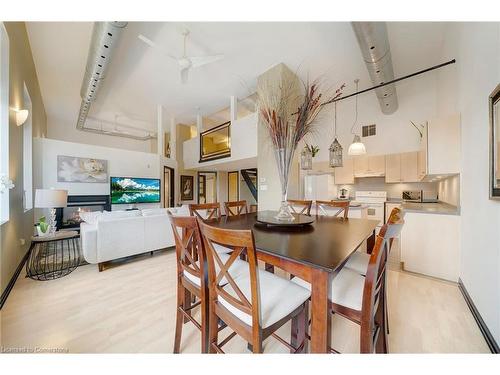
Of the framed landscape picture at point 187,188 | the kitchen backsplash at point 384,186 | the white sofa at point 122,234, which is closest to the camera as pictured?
the white sofa at point 122,234

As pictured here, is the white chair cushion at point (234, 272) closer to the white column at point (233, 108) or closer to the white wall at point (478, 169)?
the white wall at point (478, 169)

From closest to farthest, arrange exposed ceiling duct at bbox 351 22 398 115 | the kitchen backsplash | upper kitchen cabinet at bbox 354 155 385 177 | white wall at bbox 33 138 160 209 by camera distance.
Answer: exposed ceiling duct at bbox 351 22 398 115 < the kitchen backsplash < upper kitchen cabinet at bbox 354 155 385 177 < white wall at bbox 33 138 160 209

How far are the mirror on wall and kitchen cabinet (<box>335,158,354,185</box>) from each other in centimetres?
309

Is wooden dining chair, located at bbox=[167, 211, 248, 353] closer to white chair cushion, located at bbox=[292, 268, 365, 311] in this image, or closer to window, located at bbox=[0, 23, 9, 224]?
white chair cushion, located at bbox=[292, 268, 365, 311]

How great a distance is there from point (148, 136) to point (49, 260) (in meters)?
5.84

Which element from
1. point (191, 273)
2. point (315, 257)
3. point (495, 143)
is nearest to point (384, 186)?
point (495, 143)

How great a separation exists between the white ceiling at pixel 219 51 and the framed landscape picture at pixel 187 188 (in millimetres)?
3120

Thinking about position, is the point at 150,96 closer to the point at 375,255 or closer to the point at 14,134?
the point at 14,134

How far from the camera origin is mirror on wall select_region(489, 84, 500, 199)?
50.0 inches

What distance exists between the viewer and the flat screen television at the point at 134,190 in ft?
17.2

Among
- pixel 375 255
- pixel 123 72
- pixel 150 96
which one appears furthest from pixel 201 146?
pixel 375 255

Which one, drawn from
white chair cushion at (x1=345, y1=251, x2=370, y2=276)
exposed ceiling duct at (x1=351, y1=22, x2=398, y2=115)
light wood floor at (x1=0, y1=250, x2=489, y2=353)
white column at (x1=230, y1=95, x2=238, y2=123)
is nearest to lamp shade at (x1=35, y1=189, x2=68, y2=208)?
light wood floor at (x1=0, y1=250, x2=489, y2=353)

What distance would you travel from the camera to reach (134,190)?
218 inches

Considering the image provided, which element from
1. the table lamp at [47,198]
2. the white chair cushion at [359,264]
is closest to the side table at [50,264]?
the table lamp at [47,198]
